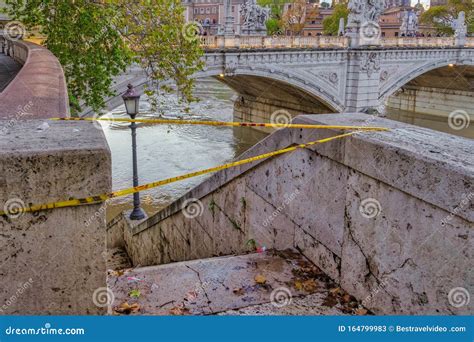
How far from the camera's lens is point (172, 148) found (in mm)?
25859

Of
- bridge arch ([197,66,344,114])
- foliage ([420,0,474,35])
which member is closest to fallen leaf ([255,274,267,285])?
bridge arch ([197,66,344,114])

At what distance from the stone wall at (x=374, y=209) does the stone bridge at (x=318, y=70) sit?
14728 mm

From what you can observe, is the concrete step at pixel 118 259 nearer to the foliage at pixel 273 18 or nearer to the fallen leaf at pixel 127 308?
the fallen leaf at pixel 127 308

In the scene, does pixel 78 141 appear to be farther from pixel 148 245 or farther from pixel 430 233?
pixel 148 245

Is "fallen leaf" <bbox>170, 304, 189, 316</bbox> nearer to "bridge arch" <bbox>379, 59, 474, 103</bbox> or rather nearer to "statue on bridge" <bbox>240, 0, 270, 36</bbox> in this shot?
"statue on bridge" <bbox>240, 0, 270, 36</bbox>

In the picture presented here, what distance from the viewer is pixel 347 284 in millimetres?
3729

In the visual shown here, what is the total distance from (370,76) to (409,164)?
2551 centimetres

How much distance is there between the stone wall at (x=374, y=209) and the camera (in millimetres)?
2865

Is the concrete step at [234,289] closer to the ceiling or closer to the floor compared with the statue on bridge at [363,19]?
closer to the floor

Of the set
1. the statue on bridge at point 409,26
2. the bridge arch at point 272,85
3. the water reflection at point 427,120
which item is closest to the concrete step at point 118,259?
the bridge arch at point 272,85

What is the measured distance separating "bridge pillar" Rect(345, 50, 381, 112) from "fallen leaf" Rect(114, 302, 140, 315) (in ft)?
81.3

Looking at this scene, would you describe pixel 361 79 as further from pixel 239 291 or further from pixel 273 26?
pixel 273 26

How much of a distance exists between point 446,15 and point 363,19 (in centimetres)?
4338

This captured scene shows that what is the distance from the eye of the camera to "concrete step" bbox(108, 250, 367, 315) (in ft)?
11.3
